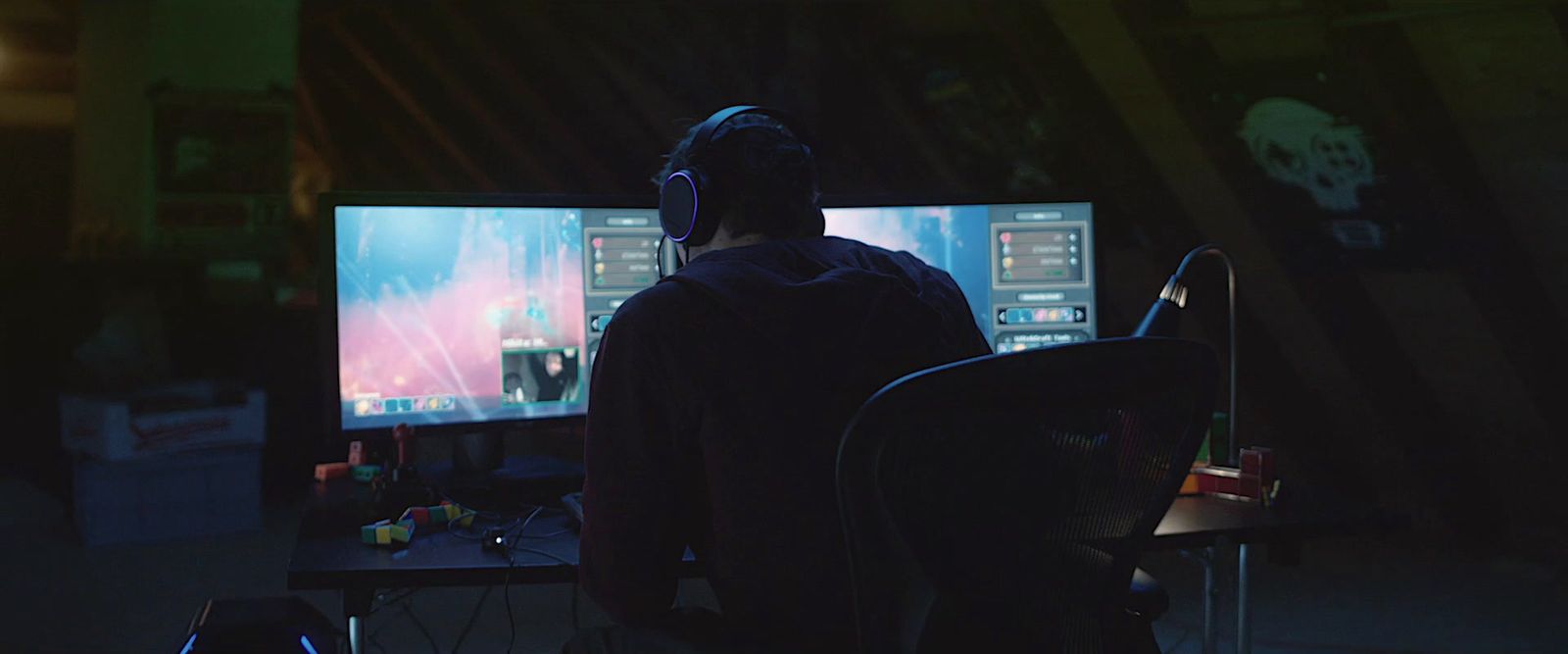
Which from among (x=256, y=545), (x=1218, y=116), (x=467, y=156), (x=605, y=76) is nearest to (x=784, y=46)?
(x=605, y=76)

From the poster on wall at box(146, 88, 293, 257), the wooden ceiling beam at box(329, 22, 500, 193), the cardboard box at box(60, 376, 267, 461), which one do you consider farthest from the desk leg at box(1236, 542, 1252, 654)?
the poster on wall at box(146, 88, 293, 257)

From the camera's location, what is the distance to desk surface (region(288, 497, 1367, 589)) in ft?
4.78

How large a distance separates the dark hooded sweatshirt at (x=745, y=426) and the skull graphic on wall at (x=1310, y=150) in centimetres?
299

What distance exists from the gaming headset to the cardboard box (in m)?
3.02

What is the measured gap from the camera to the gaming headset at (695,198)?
1.44 meters

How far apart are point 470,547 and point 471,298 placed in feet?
1.66

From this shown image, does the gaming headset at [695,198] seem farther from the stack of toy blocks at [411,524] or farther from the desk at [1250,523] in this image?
the desk at [1250,523]

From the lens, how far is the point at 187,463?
13.1 feet

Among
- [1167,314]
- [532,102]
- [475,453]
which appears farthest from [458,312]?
[532,102]

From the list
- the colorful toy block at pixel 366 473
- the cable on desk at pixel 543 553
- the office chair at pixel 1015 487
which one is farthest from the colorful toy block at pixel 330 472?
the office chair at pixel 1015 487

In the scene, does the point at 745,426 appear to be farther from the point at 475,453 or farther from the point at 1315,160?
the point at 1315,160

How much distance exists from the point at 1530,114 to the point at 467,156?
3.99 metres

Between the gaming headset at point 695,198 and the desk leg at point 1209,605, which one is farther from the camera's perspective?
the desk leg at point 1209,605

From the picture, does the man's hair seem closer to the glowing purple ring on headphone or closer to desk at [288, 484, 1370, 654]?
the glowing purple ring on headphone
